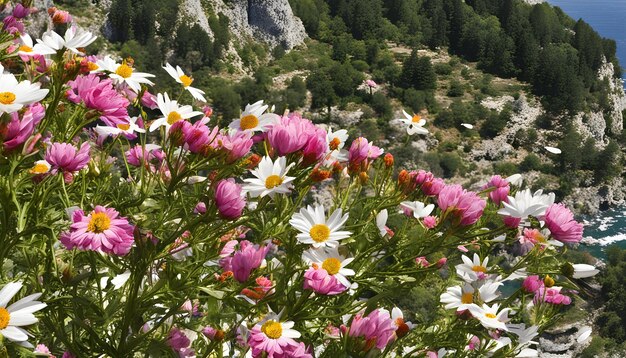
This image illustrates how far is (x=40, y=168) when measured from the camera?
184 centimetres

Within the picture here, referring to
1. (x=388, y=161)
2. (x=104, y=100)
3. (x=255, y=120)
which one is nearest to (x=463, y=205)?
(x=388, y=161)

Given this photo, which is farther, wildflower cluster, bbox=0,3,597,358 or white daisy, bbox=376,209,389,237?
white daisy, bbox=376,209,389,237

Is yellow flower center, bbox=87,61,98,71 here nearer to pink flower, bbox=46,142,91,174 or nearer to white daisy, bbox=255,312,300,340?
pink flower, bbox=46,142,91,174

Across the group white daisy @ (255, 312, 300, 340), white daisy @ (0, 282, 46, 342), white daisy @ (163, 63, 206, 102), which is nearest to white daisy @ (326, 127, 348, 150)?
white daisy @ (163, 63, 206, 102)

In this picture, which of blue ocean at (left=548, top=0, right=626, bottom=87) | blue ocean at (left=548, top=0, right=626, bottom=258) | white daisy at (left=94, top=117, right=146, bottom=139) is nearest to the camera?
white daisy at (left=94, top=117, right=146, bottom=139)

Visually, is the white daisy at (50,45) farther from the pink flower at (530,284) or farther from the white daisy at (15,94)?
the pink flower at (530,284)

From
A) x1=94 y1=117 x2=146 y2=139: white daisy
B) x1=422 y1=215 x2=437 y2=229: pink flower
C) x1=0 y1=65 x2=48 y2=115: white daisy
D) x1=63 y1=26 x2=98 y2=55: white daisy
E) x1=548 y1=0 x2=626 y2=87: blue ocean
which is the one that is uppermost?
x1=63 y1=26 x2=98 y2=55: white daisy

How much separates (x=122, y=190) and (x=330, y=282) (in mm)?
977

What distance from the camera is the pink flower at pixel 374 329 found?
1.72m

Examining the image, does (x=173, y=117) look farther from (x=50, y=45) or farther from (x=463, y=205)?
(x=463, y=205)

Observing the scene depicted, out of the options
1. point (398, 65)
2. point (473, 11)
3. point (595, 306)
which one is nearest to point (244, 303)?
point (595, 306)

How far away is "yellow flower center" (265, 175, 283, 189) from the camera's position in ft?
5.43

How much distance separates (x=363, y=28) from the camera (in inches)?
2685

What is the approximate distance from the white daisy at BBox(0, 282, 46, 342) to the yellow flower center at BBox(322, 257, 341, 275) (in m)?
0.71
